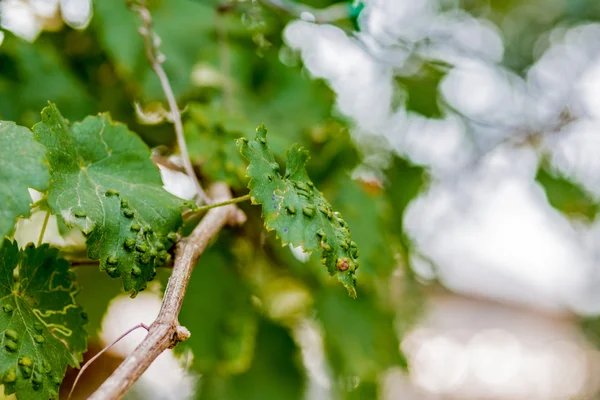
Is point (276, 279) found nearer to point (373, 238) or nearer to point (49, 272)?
point (373, 238)

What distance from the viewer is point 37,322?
1.18ft

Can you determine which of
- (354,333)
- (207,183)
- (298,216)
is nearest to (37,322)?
(298,216)

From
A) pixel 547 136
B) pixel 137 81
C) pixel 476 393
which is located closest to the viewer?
pixel 137 81

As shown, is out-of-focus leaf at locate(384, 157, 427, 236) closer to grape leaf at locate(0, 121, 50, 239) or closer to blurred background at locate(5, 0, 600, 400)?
blurred background at locate(5, 0, 600, 400)

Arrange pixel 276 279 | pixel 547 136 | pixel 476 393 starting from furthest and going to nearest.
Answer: pixel 476 393 → pixel 547 136 → pixel 276 279

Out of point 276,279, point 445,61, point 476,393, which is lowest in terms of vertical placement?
point 476,393

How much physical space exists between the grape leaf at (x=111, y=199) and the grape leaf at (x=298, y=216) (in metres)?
0.07

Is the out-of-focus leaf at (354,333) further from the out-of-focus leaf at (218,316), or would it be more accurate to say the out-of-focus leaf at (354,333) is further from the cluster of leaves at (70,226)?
the cluster of leaves at (70,226)

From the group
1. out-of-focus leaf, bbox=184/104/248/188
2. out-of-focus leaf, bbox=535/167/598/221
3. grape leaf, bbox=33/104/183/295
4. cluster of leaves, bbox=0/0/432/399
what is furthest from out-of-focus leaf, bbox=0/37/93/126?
out-of-focus leaf, bbox=535/167/598/221

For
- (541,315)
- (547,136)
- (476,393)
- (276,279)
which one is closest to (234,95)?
(276,279)

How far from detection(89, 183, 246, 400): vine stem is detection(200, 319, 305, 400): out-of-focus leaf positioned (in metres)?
0.50

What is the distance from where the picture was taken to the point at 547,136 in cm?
113

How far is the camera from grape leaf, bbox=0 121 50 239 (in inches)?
10.9

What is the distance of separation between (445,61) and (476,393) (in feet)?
7.24
